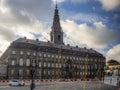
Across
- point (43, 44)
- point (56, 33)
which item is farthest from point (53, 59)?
point (56, 33)

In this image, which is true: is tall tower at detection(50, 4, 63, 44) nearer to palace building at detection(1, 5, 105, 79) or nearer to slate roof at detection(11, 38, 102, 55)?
palace building at detection(1, 5, 105, 79)

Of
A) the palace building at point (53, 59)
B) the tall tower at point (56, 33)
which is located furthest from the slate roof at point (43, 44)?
the tall tower at point (56, 33)

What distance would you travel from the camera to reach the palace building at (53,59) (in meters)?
76.5

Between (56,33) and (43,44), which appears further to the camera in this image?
(56,33)

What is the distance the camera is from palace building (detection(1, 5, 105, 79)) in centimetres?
7650

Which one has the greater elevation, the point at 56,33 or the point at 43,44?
the point at 56,33

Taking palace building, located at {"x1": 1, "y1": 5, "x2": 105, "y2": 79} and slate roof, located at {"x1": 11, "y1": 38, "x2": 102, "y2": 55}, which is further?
slate roof, located at {"x1": 11, "y1": 38, "x2": 102, "y2": 55}

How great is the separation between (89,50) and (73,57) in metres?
12.6

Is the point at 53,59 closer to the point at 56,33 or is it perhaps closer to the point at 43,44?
the point at 43,44

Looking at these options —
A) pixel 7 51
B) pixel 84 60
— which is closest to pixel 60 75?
pixel 84 60

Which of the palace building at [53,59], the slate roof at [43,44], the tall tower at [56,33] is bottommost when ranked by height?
the palace building at [53,59]

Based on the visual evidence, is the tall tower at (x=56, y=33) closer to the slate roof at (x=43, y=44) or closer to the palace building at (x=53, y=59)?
the palace building at (x=53, y=59)

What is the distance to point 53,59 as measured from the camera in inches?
3430

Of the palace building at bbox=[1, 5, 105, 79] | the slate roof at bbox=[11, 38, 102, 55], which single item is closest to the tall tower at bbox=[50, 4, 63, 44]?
the palace building at bbox=[1, 5, 105, 79]
